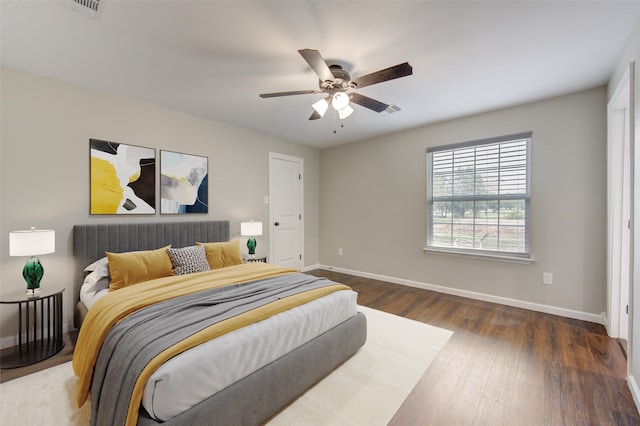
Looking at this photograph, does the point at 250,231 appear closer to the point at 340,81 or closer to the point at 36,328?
the point at 36,328

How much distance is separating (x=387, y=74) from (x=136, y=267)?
2836 millimetres

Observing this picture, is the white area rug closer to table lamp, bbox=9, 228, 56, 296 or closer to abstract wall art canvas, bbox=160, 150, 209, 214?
table lamp, bbox=9, 228, 56, 296

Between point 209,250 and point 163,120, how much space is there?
1765mm

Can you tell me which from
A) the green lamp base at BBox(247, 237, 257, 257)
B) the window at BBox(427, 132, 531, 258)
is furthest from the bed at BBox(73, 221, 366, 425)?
the window at BBox(427, 132, 531, 258)

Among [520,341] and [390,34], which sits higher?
[390,34]

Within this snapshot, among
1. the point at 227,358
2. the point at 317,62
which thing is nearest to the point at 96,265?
the point at 227,358

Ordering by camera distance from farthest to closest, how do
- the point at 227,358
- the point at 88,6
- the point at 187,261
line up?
the point at 187,261 < the point at 88,6 < the point at 227,358

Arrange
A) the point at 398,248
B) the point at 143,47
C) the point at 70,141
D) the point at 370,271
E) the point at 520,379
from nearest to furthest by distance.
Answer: the point at 520,379 < the point at 143,47 < the point at 70,141 < the point at 398,248 < the point at 370,271

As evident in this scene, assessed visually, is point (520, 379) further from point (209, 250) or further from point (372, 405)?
point (209, 250)

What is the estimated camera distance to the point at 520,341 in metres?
2.55

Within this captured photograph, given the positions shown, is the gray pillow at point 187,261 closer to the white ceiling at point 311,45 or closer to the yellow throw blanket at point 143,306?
the yellow throw blanket at point 143,306

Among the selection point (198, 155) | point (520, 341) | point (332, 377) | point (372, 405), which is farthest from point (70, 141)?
point (520, 341)

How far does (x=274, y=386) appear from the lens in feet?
5.20

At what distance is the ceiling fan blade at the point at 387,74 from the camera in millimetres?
1827
